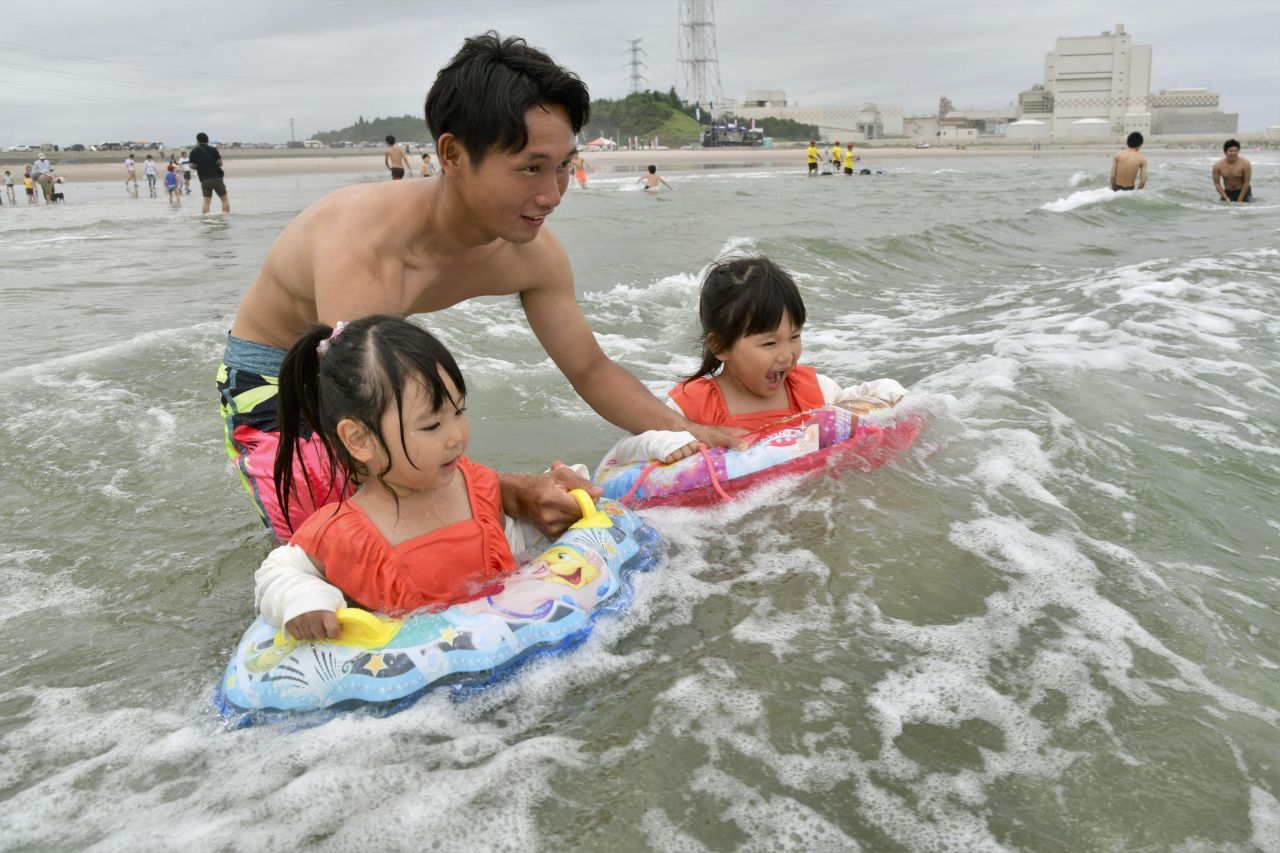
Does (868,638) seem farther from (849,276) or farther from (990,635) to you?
(849,276)

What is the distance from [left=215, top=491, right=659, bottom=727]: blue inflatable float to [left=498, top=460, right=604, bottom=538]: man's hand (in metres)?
0.43

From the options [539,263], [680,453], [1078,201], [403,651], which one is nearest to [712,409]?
[680,453]

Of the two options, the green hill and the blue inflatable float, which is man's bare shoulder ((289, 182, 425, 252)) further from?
the green hill

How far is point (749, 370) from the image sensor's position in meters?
4.38

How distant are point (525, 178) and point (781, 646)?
1.65 meters

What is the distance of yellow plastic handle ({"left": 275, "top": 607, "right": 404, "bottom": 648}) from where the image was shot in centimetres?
270

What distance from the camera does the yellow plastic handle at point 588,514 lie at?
3.33 m

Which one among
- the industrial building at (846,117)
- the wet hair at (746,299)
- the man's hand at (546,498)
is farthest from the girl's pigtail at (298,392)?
the industrial building at (846,117)

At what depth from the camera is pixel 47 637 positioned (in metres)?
3.20

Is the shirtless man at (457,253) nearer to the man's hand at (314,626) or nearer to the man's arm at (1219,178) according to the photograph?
the man's hand at (314,626)

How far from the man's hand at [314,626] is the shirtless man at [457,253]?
2.01 feet

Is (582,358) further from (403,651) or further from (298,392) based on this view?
(403,651)

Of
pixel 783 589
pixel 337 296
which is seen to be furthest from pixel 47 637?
pixel 783 589

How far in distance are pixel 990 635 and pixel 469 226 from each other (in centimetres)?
212
